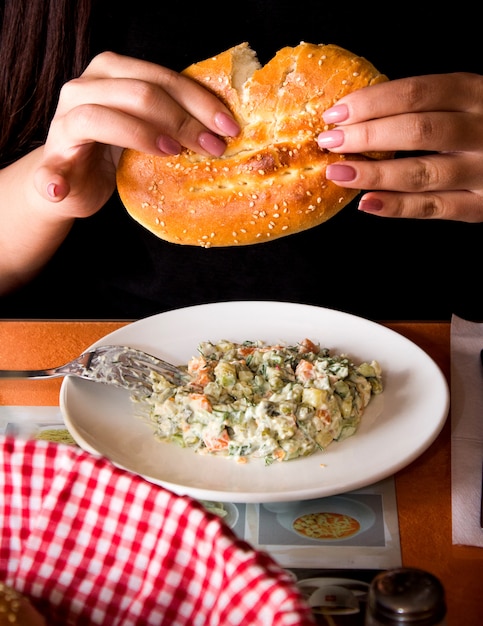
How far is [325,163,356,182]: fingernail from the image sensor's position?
1259 mm

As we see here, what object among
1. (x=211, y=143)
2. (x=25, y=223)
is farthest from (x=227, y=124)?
(x=25, y=223)

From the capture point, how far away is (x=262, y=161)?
1317mm

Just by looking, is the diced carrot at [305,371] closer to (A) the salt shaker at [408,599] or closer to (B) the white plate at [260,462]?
(B) the white plate at [260,462]

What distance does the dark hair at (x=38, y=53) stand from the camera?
1849 millimetres

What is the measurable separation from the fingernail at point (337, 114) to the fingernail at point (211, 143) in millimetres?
182

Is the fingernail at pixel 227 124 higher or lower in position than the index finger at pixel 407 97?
lower

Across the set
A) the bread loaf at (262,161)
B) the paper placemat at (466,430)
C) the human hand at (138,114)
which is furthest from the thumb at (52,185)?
the paper placemat at (466,430)

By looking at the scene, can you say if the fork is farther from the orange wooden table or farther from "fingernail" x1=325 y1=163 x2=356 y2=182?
"fingernail" x1=325 y1=163 x2=356 y2=182

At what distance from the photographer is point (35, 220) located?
70.0 inches

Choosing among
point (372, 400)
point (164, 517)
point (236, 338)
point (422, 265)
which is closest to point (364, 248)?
point (422, 265)

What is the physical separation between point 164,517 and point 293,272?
126 cm

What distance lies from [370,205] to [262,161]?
19cm

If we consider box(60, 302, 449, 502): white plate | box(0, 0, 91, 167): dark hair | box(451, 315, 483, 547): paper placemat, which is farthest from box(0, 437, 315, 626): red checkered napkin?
box(0, 0, 91, 167): dark hair

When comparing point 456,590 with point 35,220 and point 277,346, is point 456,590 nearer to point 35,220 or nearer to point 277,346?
point 277,346
